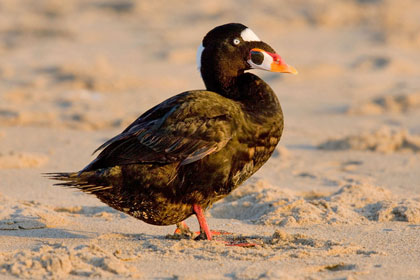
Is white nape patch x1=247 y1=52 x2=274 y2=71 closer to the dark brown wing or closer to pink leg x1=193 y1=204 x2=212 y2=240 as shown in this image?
the dark brown wing

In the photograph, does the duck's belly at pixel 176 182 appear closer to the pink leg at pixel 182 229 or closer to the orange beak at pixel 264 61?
the pink leg at pixel 182 229

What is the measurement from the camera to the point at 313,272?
3943 millimetres

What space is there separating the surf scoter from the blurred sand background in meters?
0.26

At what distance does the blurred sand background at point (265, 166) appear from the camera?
417 centimetres

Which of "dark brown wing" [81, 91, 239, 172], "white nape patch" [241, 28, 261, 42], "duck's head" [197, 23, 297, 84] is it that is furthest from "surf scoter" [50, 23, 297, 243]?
"white nape patch" [241, 28, 261, 42]

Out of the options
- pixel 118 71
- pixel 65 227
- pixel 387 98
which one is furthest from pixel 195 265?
pixel 118 71

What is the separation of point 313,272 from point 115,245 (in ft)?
4.02

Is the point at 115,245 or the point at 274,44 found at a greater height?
the point at 274,44

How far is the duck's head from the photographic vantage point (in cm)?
499

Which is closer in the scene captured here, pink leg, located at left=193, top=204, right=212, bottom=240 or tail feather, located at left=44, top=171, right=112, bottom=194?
tail feather, located at left=44, top=171, right=112, bottom=194

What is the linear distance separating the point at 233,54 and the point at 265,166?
248 cm

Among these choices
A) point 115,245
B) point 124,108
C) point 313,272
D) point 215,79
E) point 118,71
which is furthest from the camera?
point 118,71

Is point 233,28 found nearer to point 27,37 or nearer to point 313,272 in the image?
point 313,272

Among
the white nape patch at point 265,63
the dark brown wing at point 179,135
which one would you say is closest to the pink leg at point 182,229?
the dark brown wing at point 179,135
